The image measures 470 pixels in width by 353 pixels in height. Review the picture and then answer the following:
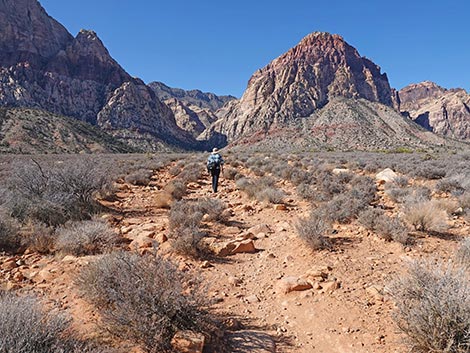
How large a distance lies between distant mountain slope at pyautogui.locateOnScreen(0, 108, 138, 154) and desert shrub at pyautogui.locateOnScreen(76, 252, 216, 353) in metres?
57.4

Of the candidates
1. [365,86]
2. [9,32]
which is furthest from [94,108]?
[365,86]

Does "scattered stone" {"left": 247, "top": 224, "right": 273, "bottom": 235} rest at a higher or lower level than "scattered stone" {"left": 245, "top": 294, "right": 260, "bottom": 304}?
higher

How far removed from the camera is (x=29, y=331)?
2.15 metres

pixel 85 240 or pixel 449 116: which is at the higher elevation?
pixel 449 116

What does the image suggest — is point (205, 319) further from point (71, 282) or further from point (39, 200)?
point (39, 200)

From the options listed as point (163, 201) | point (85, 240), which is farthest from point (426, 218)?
point (163, 201)

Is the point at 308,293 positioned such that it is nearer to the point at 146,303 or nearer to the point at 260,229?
the point at 146,303

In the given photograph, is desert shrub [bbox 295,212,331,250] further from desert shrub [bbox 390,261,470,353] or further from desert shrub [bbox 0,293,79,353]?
desert shrub [bbox 0,293,79,353]

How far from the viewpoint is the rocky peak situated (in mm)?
105562

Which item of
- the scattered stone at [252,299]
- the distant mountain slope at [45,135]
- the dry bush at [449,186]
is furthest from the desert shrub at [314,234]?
the distant mountain slope at [45,135]

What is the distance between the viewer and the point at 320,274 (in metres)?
4.31

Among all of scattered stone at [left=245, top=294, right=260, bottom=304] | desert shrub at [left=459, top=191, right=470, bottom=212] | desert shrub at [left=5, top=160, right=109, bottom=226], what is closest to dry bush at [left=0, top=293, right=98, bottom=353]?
scattered stone at [left=245, top=294, right=260, bottom=304]

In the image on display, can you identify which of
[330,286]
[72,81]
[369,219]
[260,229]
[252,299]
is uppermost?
[72,81]

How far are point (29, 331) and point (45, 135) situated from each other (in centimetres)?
6939
